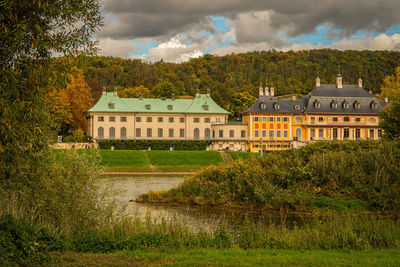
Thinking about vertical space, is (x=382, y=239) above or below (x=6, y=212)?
below

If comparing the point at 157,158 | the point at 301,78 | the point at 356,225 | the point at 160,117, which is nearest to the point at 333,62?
the point at 301,78

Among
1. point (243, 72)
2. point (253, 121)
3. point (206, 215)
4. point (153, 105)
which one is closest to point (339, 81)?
point (253, 121)

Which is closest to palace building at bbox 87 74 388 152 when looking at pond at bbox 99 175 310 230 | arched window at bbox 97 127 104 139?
arched window at bbox 97 127 104 139

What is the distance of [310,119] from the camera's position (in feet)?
200

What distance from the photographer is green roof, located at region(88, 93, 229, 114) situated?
60.0 metres

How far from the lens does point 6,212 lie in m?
10.0

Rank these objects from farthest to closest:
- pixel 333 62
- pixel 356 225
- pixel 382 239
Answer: pixel 333 62, pixel 356 225, pixel 382 239

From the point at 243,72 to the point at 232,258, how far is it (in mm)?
104364

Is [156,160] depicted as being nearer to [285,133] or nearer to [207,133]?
[207,133]

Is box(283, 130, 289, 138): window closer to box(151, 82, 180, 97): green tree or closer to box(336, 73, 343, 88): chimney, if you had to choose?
box(336, 73, 343, 88): chimney

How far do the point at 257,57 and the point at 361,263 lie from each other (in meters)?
128

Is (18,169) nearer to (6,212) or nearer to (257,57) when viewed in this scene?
(6,212)

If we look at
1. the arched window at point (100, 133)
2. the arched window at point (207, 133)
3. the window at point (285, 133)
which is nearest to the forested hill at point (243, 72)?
the arched window at point (207, 133)

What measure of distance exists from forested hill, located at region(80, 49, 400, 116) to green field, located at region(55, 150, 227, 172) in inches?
1114
